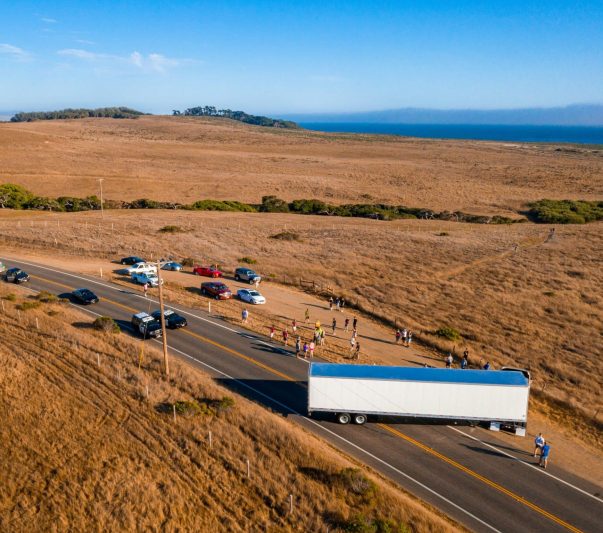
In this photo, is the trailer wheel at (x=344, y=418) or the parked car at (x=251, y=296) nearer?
the trailer wheel at (x=344, y=418)

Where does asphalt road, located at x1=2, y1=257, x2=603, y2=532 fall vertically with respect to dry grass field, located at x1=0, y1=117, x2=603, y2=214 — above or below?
below

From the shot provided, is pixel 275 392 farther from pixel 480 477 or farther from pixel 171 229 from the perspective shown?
pixel 171 229

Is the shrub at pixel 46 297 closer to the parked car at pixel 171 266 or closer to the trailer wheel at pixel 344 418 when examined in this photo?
the parked car at pixel 171 266

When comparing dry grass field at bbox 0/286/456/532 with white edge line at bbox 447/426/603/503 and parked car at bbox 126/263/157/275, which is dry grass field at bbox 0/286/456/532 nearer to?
white edge line at bbox 447/426/603/503

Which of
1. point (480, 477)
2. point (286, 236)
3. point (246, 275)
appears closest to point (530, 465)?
point (480, 477)

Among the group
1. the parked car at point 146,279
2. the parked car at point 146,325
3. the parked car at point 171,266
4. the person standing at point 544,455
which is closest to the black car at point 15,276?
the parked car at point 146,279

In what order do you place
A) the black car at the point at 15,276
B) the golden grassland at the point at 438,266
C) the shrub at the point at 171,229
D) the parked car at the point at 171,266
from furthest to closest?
the shrub at the point at 171,229
the parked car at the point at 171,266
the black car at the point at 15,276
the golden grassland at the point at 438,266

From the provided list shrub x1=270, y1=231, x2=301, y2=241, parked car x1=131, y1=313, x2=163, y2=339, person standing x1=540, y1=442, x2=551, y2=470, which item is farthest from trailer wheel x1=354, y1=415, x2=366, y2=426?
shrub x1=270, y1=231, x2=301, y2=241
